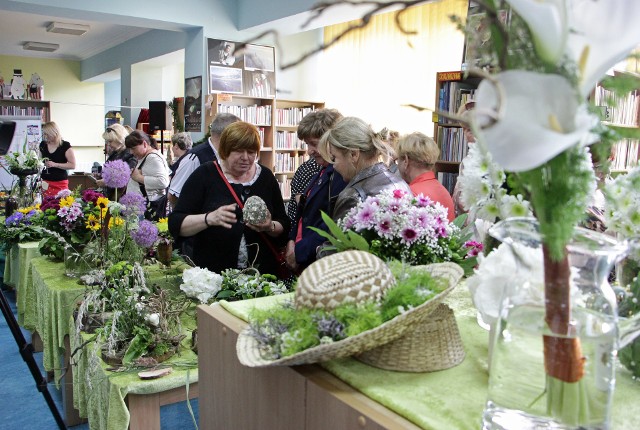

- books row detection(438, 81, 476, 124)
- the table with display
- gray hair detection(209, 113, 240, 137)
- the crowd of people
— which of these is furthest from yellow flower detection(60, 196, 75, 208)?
books row detection(438, 81, 476, 124)

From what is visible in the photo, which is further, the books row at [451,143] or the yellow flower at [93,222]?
Answer: the books row at [451,143]

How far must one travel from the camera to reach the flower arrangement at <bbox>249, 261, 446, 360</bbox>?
0.86 meters

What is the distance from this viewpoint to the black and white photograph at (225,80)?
7.21 m

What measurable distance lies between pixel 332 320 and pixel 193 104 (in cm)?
690

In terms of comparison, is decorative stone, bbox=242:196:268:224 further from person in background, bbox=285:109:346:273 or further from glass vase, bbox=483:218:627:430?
glass vase, bbox=483:218:627:430

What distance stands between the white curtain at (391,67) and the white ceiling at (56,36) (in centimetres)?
397

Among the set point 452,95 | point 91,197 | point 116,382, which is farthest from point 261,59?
point 116,382

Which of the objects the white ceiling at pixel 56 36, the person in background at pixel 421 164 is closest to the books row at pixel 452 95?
the person in background at pixel 421 164

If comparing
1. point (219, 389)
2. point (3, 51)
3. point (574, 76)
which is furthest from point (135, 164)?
point (3, 51)

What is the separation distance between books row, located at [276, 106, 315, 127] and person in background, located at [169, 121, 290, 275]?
517 cm

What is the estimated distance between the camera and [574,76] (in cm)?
52

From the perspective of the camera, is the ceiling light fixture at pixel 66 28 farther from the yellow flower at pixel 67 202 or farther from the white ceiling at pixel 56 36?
the yellow flower at pixel 67 202

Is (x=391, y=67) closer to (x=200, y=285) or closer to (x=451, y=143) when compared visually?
(x=451, y=143)

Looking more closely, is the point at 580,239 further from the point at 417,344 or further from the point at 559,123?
the point at 417,344
